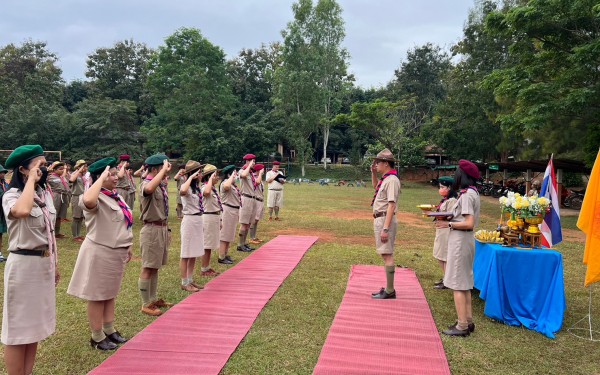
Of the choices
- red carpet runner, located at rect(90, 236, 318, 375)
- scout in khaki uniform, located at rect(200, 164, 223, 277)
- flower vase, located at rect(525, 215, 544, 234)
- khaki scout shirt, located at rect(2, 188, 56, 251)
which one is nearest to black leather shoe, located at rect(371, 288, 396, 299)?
red carpet runner, located at rect(90, 236, 318, 375)

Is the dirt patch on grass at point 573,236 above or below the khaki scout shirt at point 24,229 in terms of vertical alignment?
below

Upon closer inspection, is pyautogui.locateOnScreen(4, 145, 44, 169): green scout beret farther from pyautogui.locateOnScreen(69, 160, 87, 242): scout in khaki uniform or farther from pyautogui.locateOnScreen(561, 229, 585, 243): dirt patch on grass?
pyautogui.locateOnScreen(561, 229, 585, 243): dirt patch on grass

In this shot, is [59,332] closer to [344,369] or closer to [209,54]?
[344,369]

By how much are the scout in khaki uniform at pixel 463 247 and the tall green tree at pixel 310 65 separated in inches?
1293

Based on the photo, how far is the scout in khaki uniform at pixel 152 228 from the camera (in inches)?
183

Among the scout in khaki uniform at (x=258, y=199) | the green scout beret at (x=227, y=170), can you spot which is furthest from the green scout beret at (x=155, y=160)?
the scout in khaki uniform at (x=258, y=199)

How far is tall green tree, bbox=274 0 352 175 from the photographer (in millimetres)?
36312

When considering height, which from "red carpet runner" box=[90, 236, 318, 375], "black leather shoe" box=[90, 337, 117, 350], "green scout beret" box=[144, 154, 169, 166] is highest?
"green scout beret" box=[144, 154, 169, 166]

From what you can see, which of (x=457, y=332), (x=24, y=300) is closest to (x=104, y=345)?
(x=24, y=300)

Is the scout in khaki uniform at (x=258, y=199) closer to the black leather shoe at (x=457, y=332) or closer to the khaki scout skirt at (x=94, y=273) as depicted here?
the khaki scout skirt at (x=94, y=273)

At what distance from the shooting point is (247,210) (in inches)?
332

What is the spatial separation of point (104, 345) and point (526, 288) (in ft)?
14.7

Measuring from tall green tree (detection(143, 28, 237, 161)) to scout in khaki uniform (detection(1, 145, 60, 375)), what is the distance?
3477cm

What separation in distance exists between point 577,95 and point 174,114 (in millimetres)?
32414
